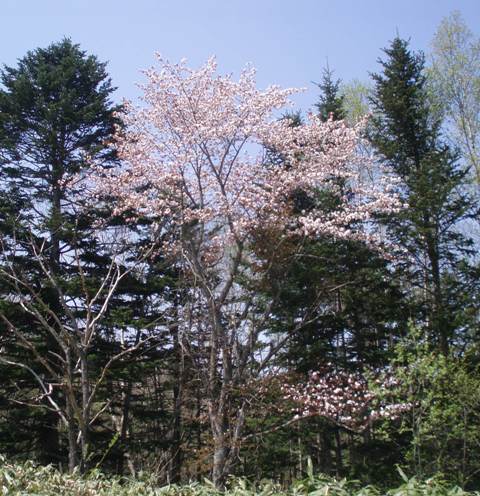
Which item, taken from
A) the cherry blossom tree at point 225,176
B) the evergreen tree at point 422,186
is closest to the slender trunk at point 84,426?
the cherry blossom tree at point 225,176

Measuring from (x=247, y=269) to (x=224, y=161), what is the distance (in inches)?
163

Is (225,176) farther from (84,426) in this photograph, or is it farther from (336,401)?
(84,426)

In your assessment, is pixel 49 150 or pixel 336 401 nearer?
pixel 336 401

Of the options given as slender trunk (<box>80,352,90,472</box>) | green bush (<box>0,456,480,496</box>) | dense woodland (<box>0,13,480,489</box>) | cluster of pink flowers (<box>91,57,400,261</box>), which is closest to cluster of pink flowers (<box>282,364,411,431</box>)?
dense woodland (<box>0,13,480,489</box>)

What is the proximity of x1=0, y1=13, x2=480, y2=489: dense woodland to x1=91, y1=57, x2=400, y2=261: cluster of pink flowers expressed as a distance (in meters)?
0.04

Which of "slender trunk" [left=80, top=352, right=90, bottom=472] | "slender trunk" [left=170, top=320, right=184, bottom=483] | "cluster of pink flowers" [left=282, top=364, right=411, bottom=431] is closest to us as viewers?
"slender trunk" [left=80, top=352, right=90, bottom=472]

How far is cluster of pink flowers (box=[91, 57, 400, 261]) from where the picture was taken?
1022 cm

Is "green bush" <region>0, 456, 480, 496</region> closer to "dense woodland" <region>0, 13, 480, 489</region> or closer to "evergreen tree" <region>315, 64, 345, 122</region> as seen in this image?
"dense woodland" <region>0, 13, 480, 489</region>

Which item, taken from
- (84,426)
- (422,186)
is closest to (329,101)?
(422,186)

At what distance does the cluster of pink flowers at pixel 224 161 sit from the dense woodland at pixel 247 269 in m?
0.04

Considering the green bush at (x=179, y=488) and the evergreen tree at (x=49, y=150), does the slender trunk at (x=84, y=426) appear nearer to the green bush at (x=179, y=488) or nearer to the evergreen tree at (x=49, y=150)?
the green bush at (x=179, y=488)

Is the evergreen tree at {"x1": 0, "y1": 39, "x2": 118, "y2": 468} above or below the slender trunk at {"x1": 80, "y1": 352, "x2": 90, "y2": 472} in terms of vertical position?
above

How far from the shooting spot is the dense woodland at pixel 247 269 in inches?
389

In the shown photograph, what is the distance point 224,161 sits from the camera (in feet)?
34.7
